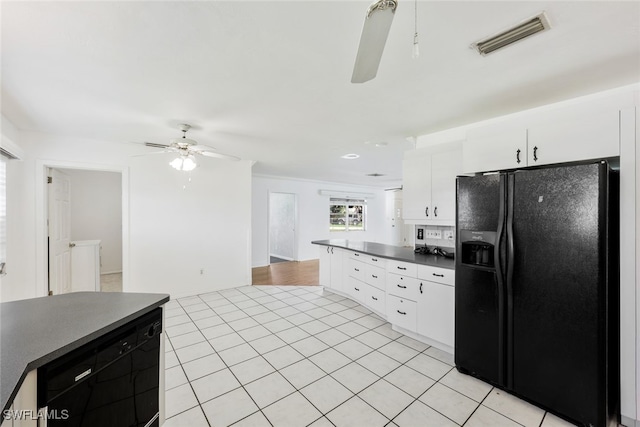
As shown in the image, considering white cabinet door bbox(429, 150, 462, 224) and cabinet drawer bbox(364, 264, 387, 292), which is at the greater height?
white cabinet door bbox(429, 150, 462, 224)

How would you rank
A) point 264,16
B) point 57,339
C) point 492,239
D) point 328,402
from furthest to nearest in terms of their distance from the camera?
point 492,239, point 328,402, point 264,16, point 57,339

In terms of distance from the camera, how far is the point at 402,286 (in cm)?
299

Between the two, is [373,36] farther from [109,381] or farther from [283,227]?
[283,227]

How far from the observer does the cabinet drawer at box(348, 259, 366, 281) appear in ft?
12.4

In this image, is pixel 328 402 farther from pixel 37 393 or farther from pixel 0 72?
pixel 0 72

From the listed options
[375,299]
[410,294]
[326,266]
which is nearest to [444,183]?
[410,294]

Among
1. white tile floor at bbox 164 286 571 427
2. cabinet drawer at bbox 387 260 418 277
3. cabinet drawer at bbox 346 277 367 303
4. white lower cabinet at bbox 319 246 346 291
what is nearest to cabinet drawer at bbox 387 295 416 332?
white tile floor at bbox 164 286 571 427

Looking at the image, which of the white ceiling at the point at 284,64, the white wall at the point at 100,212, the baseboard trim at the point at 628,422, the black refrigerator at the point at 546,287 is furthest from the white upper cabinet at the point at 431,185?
the white wall at the point at 100,212

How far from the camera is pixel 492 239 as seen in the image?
2.11 meters

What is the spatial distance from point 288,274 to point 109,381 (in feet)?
16.0

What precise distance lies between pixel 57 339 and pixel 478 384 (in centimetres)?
274

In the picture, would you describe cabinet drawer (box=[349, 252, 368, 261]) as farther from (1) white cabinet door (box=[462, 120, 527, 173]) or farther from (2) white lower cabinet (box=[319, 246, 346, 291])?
(1) white cabinet door (box=[462, 120, 527, 173])

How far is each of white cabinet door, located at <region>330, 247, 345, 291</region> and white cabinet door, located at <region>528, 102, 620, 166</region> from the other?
9.19ft

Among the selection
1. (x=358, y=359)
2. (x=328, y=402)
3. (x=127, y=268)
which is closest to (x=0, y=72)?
(x=127, y=268)
